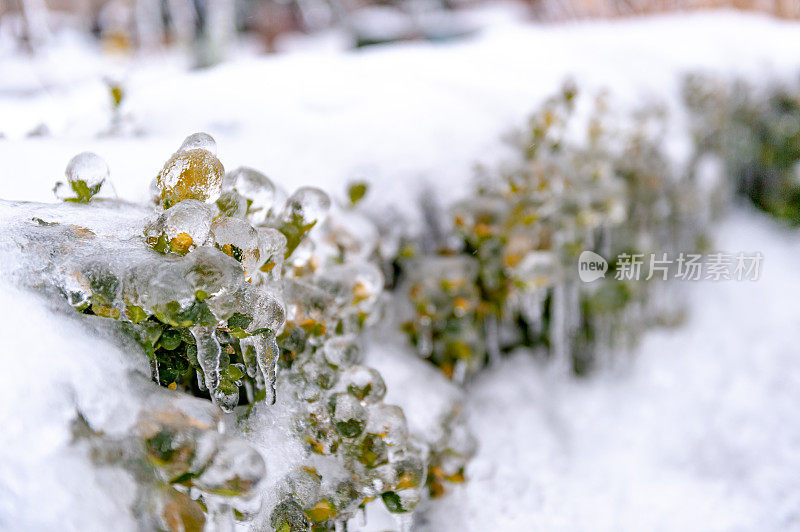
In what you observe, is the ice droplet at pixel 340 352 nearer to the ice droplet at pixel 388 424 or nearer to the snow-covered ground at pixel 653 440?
the ice droplet at pixel 388 424

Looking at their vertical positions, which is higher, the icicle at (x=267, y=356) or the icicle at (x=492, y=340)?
the icicle at (x=267, y=356)

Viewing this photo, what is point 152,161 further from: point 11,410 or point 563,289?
point 563,289

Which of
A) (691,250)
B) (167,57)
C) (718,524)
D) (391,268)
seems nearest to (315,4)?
(167,57)

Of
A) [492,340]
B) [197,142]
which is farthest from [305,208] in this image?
[492,340]

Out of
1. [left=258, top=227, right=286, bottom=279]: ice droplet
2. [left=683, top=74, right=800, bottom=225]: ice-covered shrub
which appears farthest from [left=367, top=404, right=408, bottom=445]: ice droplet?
[left=683, top=74, right=800, bottom=225]: ice-covered shrub

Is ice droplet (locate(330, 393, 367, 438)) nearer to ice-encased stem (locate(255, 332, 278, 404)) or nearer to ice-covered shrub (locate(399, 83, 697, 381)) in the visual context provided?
ice-encased stem (locate(255, 332, 278, 404))

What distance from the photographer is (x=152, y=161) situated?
116cm

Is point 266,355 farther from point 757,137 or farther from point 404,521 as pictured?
point 757,137

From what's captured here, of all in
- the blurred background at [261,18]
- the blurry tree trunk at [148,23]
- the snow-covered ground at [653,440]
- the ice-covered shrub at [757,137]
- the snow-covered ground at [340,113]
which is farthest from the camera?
the blurry tree trunk at [148,23]

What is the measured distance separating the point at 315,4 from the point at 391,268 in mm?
7926

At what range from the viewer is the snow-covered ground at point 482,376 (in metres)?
0.68

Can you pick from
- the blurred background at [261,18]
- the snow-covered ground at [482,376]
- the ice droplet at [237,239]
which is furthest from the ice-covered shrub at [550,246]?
the blurred background at [261,18]
